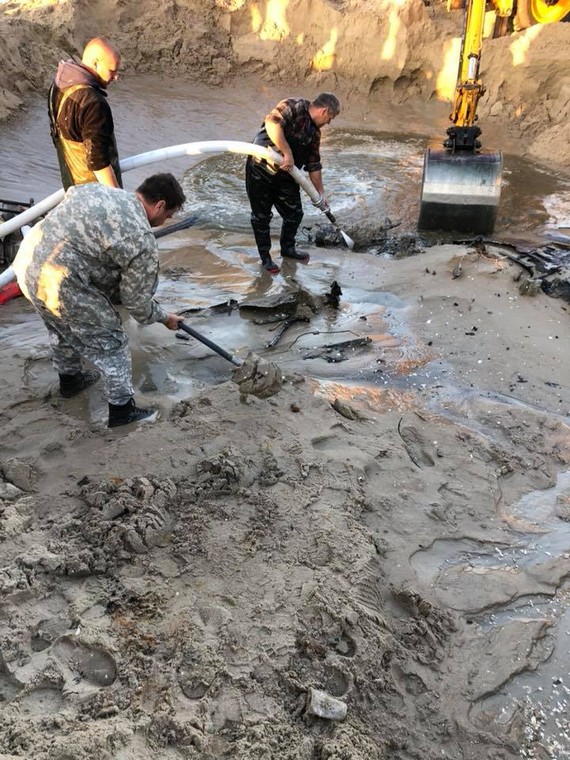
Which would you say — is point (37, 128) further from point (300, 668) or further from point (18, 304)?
point (300, 668)

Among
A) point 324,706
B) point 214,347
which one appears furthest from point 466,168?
point 324,706

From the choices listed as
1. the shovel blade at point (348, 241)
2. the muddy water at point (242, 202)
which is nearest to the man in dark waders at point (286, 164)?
the muddy water at point (242, 202)

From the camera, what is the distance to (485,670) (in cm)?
223

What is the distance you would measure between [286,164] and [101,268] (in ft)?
8.73

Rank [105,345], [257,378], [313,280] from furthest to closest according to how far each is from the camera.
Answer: [313,280] → [257,378] → [105,345]

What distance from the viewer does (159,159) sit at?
5.18 metres

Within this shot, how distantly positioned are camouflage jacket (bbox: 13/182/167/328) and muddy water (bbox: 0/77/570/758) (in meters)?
0.77

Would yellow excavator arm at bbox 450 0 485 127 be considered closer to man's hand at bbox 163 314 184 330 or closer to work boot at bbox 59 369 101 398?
man's hand at bbox 163 314 184 330

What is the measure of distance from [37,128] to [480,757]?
1005 cm

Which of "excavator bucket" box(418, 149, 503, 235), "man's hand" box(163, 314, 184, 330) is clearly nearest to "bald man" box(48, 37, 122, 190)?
"man's hand" box(163, 314, 184, 330)

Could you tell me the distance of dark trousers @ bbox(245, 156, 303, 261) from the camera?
18.1 feet

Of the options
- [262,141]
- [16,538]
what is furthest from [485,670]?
[262,141]

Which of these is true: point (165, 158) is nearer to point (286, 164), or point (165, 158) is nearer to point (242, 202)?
point (286, 164)

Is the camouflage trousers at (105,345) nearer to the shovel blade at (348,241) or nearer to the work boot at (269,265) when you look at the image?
the work boot at (269,265)
